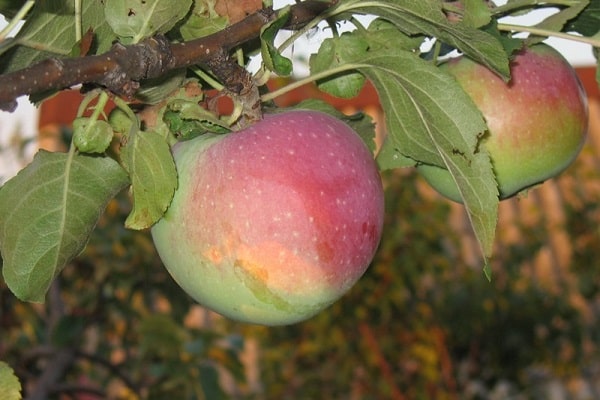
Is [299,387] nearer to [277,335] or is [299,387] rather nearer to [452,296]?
[277,335]

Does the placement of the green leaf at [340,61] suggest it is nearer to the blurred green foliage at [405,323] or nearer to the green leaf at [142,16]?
the green leaf at [142,16]

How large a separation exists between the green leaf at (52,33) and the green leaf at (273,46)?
14cm

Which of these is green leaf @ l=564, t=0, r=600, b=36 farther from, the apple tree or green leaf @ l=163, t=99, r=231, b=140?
green leaf @ l=163, t=99, r=231, b=140

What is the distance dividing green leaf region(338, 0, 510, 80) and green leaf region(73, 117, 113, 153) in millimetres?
199

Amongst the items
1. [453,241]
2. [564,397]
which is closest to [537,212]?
[453,241]

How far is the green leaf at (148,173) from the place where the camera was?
572mm

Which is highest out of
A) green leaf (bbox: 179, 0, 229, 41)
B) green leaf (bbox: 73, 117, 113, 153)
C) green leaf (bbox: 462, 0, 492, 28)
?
green leaf (bbox: 179, 0, 229, 41)

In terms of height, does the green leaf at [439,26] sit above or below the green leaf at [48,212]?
above

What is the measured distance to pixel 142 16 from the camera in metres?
0.55

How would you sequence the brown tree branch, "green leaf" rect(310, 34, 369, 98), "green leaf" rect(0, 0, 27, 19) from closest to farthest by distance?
1. the brown tree branch
2. "green leaf" rect(0, 0, 27, 19)
3. "green leaf" rect(310, 34, 369, 98)

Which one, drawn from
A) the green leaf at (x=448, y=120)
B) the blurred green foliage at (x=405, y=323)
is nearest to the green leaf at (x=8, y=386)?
the green leaf at (x=448, y=120)

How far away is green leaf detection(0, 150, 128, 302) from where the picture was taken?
1.90 ft

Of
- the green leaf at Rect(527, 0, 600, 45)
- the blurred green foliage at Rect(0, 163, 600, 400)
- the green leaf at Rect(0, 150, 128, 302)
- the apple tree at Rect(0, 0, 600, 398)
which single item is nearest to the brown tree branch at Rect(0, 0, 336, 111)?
the apple tree at Rect(0, 0, 600, 398)

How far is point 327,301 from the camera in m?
0.62
